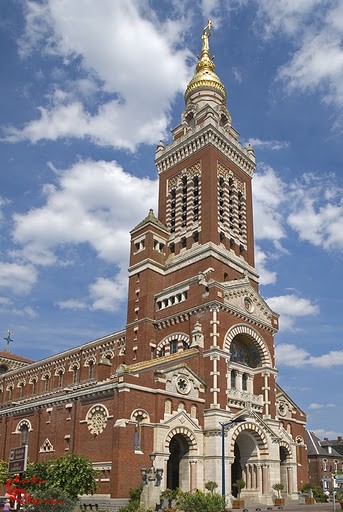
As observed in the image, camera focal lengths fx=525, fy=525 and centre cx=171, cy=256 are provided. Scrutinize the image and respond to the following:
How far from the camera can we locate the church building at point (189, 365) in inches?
1492

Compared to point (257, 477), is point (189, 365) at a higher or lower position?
higher

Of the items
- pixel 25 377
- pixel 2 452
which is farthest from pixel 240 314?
pixel 25 377

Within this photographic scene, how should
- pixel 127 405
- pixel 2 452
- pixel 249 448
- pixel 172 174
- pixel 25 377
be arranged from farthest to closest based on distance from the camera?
pixel 25 377
pixel 172 174
pixel 2 452
pixel 249 448
pixel 127 405

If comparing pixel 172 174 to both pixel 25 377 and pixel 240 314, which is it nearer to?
pixel 240 314

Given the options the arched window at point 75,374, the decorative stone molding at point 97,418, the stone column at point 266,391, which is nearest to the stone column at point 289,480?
the stone column at point 266,391

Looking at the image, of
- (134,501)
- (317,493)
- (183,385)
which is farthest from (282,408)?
(134,501)

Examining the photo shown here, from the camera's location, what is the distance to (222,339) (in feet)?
146

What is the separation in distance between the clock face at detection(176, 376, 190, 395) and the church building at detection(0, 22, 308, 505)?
88 millimetres

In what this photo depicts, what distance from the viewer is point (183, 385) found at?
4150 centimetres

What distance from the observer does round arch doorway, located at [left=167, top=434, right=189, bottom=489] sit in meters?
40.6

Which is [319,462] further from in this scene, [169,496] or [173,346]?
[169,496]

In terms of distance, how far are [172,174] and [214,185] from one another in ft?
24.0

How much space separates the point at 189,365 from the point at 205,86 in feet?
119

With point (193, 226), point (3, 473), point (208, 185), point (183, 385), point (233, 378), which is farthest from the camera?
point (208, 185)
